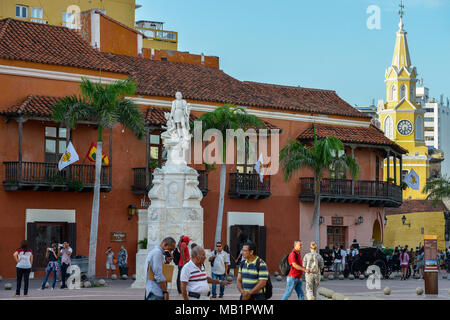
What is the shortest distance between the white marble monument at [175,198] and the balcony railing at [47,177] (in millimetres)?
7334

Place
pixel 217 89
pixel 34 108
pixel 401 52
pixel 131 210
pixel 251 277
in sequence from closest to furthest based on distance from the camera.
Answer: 1. pixel 251 277
2. pixel 34 108
3. pixel 131 210
4. pixel 217 89
5. pixel 401 52

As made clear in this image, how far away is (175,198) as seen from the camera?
31.0 meters

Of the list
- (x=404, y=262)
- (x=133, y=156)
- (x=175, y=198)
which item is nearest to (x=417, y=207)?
(x=404, y=262)

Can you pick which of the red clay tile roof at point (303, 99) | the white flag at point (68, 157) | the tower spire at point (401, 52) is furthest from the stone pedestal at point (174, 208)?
the tower spire at point (401, 52)

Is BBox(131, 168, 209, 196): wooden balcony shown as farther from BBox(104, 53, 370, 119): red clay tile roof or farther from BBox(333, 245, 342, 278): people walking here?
BBox(333, 245, 342, 278): people walking

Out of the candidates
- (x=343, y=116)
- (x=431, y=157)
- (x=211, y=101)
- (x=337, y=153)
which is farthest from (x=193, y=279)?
(x=431, y=157)

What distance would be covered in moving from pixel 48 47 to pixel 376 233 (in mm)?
20412

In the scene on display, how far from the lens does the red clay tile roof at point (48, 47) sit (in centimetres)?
3831

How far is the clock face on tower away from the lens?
9475cm

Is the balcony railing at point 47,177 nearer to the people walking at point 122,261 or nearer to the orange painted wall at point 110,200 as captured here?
the orange painted wall at point 110,200

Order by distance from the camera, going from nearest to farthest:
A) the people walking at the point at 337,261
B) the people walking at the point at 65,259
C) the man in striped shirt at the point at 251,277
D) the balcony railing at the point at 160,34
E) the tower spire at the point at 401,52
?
the man in striped shirt at the point at 251,277, the people walking at the point at 65,259, the people walking at the point at 337,261, the balcony railing at the point at 160,34, the tower spire at the point at 401,52

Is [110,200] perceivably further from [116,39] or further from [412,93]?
[412,93]

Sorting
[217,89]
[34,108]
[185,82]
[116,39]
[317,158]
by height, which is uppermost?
[116,39]

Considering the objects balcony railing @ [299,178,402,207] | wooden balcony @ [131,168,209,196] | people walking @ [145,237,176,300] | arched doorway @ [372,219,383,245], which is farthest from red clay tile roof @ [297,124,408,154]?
people walking @ [145,237,176,300]
